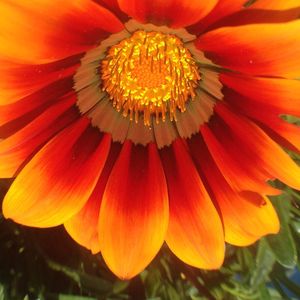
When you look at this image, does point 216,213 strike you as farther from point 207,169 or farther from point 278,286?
point 278,286

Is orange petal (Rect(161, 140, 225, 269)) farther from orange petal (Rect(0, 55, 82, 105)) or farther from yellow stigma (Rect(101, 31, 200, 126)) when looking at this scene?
orange petal (Rect(0, 55, 82, 105))

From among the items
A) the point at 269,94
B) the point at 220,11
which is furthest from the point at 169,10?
the point at 269,94

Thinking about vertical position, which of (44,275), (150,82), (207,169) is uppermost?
(150,82)

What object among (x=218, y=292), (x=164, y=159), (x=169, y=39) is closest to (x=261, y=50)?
(x=169, y=39)

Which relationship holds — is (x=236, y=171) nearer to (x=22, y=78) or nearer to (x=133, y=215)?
(x=133, y=215)

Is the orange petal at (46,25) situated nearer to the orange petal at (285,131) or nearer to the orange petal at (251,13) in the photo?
the orange petal at (251,13)

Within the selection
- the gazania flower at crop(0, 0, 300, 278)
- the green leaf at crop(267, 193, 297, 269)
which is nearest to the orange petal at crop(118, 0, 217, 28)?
the gazania flower at crop(0, 0, 300, 278)

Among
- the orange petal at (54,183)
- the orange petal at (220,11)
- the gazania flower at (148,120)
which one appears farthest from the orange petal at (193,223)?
the orange petal at (220,11)
